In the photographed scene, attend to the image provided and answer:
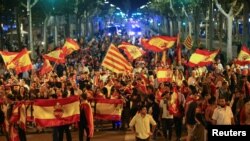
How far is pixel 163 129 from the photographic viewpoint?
15.4 m

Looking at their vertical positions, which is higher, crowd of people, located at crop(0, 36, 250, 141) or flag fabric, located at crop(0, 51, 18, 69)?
flag fabric, located at crop(0, 51, 18, 69)

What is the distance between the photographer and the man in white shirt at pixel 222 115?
1191cm

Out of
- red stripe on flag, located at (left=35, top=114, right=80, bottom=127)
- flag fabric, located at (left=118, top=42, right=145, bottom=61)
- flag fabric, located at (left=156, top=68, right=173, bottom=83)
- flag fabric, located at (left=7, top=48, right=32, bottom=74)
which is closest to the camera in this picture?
red stripe on flag, located at (left=35, top=114, right=80, bottom=127)

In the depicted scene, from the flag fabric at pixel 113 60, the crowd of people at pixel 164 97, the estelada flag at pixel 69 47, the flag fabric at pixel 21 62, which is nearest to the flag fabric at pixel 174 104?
the crowd of people at pixel 164 97

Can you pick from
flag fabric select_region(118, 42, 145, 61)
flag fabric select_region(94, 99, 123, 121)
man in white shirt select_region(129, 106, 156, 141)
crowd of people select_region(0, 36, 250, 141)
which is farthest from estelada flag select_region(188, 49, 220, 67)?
man in white shirt select_region(129, 106, 156, 141)

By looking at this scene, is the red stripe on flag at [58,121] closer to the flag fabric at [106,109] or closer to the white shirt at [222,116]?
the flag fabric at [106,109]

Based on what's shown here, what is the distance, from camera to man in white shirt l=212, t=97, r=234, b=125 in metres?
11.9

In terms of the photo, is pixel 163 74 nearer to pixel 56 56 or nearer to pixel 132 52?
pixel 132 52

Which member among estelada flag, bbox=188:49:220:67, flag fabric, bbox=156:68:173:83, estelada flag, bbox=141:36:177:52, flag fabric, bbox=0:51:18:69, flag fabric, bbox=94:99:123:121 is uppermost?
estelada flag, bbox=141:36:177:52

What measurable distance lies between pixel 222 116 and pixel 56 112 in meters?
4.21

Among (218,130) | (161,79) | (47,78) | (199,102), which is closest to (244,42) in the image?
(161,79)

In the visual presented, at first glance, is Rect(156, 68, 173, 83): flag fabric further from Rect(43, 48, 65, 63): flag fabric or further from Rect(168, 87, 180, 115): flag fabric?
Rect(168, 87, 180, 115): flag fabric

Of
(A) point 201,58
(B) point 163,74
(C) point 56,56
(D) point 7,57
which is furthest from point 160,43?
(D) point 7,57

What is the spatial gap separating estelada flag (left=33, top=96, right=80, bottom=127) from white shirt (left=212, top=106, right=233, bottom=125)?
11.9 feet
